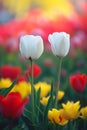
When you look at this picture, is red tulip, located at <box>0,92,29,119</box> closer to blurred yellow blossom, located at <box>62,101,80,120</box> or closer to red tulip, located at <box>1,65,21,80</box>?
blurred yellow blossom, located at <box>62,101,80,120</box>

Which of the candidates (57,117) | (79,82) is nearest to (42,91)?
(79,82)

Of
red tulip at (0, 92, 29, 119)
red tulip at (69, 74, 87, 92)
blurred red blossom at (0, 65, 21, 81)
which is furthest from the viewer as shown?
blurred red blossom at (0, 65, 21, 81)

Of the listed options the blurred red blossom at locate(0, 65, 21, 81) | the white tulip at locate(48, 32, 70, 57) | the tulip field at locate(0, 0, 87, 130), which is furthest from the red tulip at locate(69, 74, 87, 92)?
the blurred red blossom at locate(0, 65, 21, 81)

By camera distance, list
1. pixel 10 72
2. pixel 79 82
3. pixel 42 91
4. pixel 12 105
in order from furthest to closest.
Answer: pixel 10 72, pixel 42 91, pixel 79 82, pixel 12 105

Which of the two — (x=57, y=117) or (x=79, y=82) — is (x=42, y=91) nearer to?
(x=79, y=82)

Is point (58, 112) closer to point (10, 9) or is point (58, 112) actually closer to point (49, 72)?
point (49, 72)

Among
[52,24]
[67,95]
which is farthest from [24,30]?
[67,95]

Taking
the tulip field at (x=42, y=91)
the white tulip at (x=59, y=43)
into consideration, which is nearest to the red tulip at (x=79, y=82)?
the tulip field at (x=42, y=91)

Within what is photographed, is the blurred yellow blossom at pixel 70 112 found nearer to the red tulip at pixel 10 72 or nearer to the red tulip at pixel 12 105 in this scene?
the red tulip at pixel 12 105

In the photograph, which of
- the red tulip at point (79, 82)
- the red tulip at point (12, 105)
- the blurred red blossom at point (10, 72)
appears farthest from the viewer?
the blurred red blossom at point (10, 72)

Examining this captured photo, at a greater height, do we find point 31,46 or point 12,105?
point 31,46

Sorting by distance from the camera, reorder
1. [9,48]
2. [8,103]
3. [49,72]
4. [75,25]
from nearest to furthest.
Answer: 1. [8,103]
2. [49,72]
3. [9,48]
4. [75,25]
